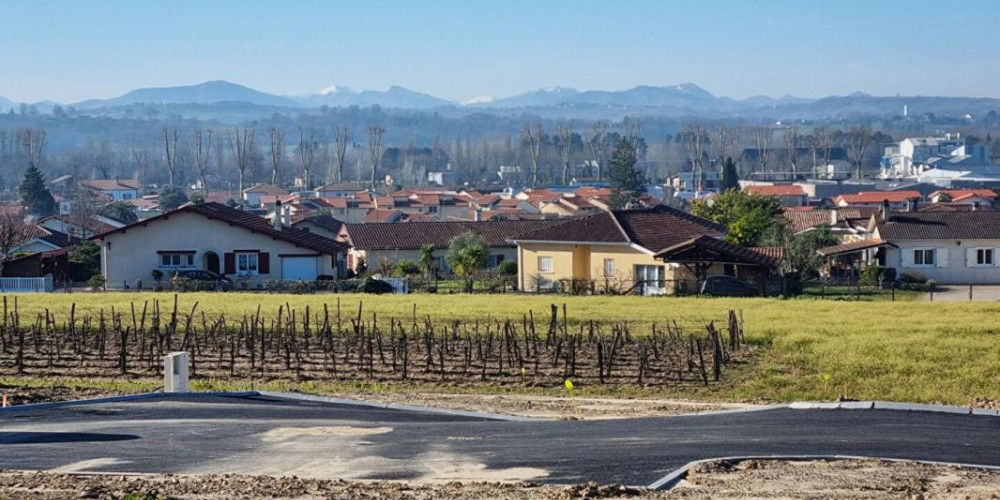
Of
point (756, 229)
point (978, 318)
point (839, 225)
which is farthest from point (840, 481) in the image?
point (839, 225)

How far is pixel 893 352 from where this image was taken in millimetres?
31250

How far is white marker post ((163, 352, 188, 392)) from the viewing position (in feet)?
85.0

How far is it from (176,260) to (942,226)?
113 ft

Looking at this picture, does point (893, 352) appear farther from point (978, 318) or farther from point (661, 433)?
point (661, 433)

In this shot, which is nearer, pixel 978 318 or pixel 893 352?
pixel 893 352

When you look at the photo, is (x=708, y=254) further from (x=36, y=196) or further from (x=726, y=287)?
(x=36, y=196)

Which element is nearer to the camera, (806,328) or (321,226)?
(806,328)

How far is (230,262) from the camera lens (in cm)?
5897

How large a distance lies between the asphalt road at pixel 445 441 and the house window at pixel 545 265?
113 ft

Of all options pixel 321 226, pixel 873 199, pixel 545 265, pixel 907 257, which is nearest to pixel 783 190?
pixel 873 199

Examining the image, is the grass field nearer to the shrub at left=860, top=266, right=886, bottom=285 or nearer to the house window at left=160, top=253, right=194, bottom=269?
Result: the house window at left=160, top=253, right=194, bottom=269

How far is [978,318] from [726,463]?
22.5m

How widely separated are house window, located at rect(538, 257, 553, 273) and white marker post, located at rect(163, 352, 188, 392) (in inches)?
1284

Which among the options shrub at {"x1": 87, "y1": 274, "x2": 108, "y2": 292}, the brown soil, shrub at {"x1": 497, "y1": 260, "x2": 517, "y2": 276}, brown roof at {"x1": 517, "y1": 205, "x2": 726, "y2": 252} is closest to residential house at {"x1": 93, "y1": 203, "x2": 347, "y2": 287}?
shrub at {"x1": 87, "y1": 274, "x2": 108, "y2": 292}
